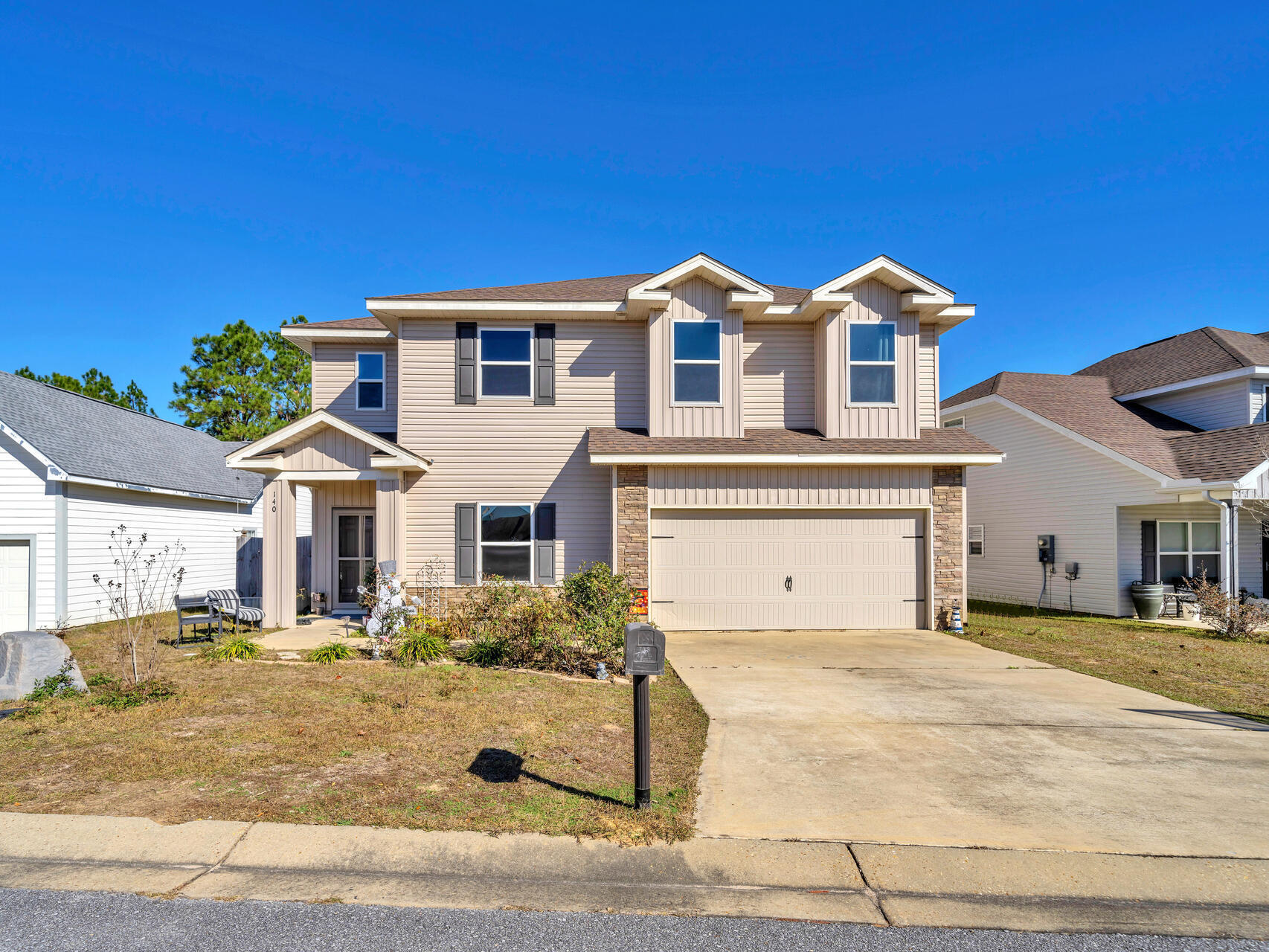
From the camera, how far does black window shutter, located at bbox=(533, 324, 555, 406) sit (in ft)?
43.8

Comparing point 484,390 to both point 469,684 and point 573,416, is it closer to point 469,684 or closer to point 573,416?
point 573,416

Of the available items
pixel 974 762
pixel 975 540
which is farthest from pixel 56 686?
pixel 975 540

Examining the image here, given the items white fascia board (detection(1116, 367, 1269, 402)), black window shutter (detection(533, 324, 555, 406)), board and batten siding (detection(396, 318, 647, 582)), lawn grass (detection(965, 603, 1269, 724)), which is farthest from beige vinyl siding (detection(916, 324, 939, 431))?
white fascia board (detection(1116, 367, 1269, 402))

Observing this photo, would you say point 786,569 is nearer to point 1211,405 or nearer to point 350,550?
point 350,550

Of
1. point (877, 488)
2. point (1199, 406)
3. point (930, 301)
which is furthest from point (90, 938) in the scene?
point (1199, 406)

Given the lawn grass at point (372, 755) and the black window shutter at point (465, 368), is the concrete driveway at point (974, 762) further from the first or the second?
the black window shutter at point (465, 368)

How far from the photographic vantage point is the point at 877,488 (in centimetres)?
1288

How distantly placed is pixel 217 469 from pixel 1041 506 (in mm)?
21927

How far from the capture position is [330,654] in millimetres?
9766

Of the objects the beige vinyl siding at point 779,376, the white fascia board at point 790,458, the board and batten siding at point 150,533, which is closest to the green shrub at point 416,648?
the white fascia board at point 790,458

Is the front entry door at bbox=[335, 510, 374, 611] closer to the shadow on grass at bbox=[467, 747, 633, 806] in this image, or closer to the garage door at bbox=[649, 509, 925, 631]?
the garage door at bbox=[649, 509, 925, 631]

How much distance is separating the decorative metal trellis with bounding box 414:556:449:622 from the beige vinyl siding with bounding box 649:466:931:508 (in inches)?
161

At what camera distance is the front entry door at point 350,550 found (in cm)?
1426

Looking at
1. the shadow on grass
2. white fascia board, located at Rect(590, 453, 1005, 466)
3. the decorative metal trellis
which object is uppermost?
white fascia board, located at Rect(590, 453, 1005, 466)
